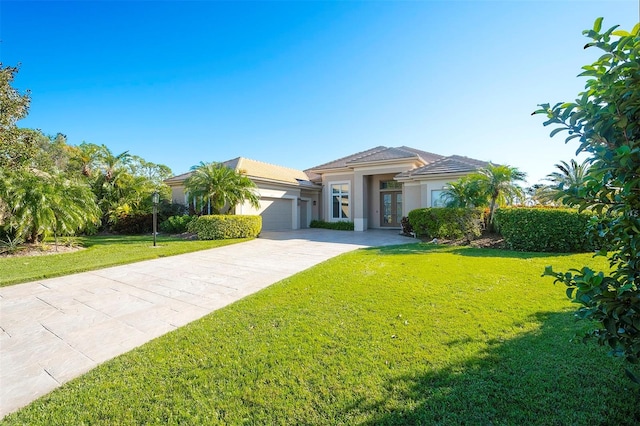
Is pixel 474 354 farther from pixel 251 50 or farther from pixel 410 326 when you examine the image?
pixel 251 50

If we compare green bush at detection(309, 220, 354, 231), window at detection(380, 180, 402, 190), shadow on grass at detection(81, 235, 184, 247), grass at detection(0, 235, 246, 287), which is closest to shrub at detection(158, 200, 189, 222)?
shadow on grass at detection(81, 235, 184, 247)

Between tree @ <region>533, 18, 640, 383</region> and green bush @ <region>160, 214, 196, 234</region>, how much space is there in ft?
61.3

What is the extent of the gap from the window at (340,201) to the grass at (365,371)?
16492 millimetres

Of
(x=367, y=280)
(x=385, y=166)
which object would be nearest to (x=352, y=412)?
(x=367, y=280)

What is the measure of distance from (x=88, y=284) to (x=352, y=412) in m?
7.26

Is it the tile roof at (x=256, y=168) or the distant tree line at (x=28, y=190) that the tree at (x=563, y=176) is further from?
the distant tree line at (x=28, y=190)

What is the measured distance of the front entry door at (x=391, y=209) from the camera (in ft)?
67.7

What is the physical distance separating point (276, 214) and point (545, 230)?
50.4 ft

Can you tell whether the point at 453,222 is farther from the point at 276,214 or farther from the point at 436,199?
the point at 276,214

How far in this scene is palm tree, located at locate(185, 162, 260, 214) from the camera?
14938mm

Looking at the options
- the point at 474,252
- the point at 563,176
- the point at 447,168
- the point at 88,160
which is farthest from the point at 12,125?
the point at 563,176

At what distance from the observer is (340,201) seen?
2166 centimetres

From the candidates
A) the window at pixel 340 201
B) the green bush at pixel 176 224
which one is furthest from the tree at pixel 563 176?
the green bush at pixel 176 224

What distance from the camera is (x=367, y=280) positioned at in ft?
20.8
